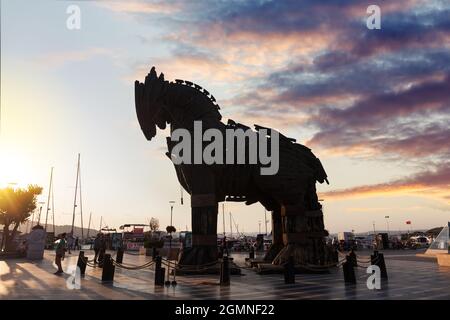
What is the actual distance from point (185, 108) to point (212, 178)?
3206mm

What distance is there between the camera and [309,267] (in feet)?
46.4

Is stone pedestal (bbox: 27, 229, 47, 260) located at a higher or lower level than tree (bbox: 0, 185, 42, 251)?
lower

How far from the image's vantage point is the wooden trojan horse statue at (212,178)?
14.5 m

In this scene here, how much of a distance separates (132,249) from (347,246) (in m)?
24.7

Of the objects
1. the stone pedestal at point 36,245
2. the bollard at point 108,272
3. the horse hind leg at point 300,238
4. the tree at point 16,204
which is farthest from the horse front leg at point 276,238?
the tree at point 16,204

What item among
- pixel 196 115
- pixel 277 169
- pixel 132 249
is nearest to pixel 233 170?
pixel 277 169

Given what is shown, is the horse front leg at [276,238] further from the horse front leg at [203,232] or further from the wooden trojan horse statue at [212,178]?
the horse front leg at [203,232]

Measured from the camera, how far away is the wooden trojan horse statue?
14.5 metres

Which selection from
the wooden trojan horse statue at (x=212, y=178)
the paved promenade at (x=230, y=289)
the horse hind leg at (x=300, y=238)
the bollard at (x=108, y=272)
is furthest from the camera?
the horse hind leg at (x=300, y=238)

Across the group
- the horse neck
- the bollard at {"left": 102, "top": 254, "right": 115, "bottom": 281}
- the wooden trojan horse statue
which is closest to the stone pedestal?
the bollard at {"left": 102, "top": 254, "right": 115, "bottom": 281}

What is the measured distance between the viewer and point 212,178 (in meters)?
14.8

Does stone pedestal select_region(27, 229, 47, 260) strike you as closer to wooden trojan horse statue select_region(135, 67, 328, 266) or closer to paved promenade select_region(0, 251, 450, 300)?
paved promenade select_region(0, 251, 450, 300)

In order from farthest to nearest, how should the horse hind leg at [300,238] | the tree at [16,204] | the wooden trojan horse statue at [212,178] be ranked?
1. the tree at [16,204]
2. the horse hind leg at [300,238]
3. the wooden trojan horse statue at [212,178]
